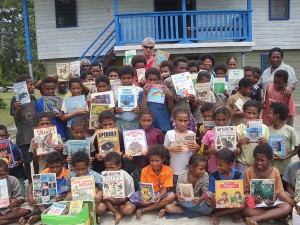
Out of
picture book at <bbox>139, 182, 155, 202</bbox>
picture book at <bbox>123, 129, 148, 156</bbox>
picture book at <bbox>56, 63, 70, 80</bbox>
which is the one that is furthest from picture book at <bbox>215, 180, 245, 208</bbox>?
picture book at <bbox>56, 63, 70, 80</bbox>

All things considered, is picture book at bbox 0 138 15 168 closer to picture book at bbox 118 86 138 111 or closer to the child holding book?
picture book at bbox 118 86 138 111

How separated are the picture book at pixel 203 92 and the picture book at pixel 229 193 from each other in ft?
5.00

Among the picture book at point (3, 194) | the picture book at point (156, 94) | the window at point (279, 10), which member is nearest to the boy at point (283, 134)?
the picture book at point (156, 94)

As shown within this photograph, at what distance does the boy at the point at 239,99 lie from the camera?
4.80m

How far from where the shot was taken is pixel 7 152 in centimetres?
468

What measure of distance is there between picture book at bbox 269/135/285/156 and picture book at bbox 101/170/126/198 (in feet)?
6.31

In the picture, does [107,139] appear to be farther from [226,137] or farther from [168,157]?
[226,137]

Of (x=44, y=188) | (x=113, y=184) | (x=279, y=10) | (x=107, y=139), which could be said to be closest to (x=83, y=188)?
(x=113, y=184)

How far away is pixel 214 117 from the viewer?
14.6ft

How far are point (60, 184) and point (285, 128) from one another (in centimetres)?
301

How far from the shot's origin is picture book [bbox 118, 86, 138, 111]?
4.74 m

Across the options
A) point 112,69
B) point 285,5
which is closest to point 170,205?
point 112,69

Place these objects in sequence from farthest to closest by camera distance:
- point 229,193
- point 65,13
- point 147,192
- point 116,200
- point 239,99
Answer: point 65,13 → point 239,99 → point 116,200 → point 147,192 → point 229,193

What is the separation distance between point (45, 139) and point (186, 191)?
1.96m
